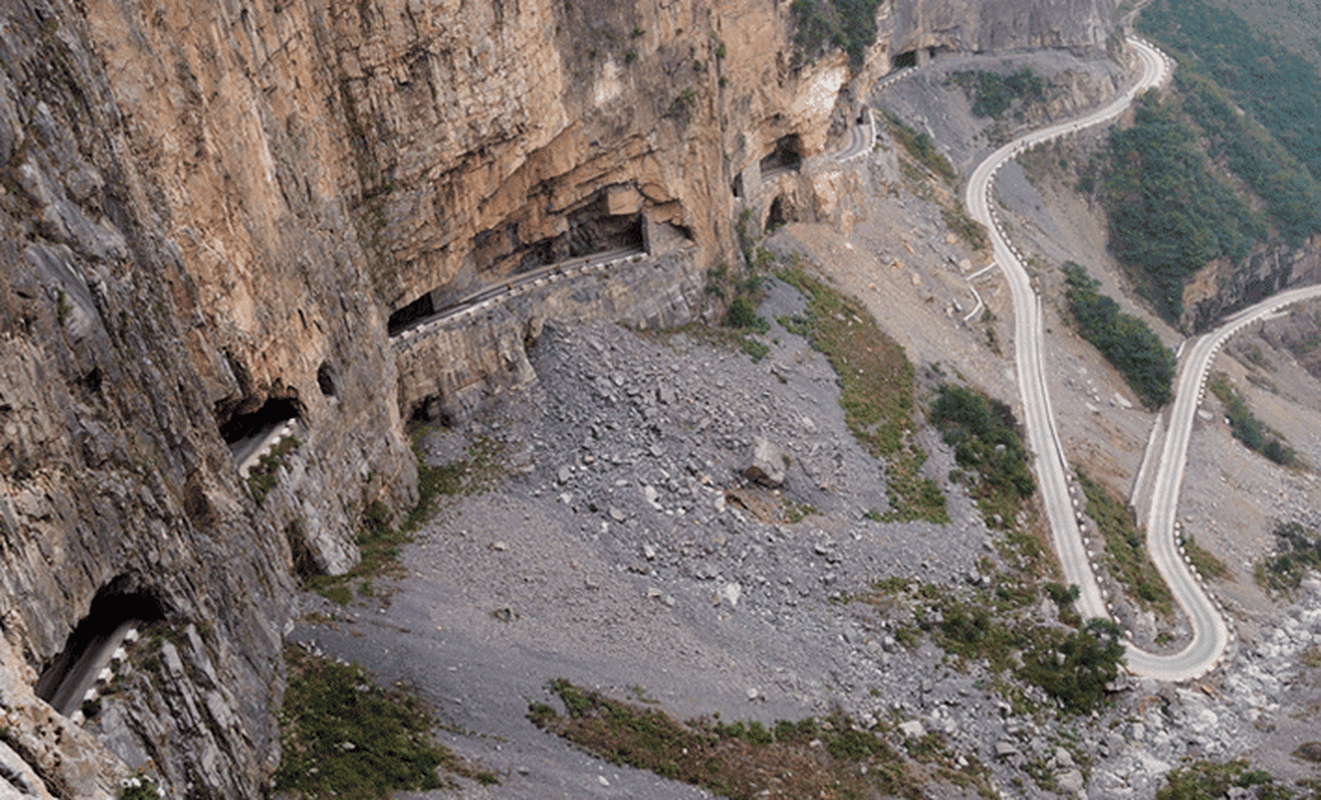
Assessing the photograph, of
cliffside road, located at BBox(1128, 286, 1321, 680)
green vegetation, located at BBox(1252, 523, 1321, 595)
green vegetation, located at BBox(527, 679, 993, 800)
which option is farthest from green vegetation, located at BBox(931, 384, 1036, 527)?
green vegetation, located at BBox(527, 679, 993, 800)

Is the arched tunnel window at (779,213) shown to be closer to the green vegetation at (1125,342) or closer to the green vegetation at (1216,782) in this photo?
the green vegetation at (1125,342)

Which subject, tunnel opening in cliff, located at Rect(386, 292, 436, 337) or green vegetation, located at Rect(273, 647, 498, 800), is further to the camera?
tunnel opening in cliff, located at Rect(386, 292, 436, 337)

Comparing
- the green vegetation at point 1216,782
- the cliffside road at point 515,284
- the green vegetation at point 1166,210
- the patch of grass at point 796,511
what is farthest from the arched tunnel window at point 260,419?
the green vegetation at point 1166,210

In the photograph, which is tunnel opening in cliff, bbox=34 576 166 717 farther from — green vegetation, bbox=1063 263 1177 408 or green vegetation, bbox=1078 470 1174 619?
green vegetation, bbox=1063 263 1177 408

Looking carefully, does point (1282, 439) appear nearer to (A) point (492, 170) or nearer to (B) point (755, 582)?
(B) point (755, 582)

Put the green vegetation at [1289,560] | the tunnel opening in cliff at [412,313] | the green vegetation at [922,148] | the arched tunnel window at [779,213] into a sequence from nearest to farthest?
the tunnel opening in cliff at [412,313] → the green vegetation at [1289,560] → the arched tunnel window at [779,213] → the green vegetation at [922,148]

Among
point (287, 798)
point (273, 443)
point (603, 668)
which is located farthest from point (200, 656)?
point (603, 668)
